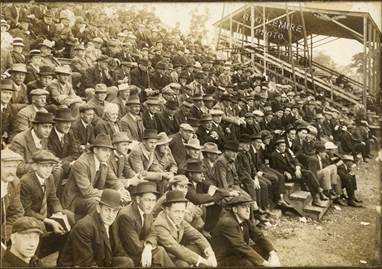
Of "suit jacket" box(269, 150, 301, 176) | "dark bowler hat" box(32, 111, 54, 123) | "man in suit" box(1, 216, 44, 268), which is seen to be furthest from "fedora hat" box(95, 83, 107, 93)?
"suit jacket" box(269, 150, 301, 176)

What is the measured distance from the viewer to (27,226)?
402cm

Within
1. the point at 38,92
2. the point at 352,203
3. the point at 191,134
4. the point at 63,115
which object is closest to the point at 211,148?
the point at 191,134

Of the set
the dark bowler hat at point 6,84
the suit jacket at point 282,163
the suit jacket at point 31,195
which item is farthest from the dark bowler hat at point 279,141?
the dark bowler hat at point 6,84

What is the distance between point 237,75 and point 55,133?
3.18 m

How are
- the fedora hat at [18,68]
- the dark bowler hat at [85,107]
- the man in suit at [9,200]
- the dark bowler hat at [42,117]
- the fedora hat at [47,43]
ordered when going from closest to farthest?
the man in suit at [9,200] < the dark bowler hat at [42,117] < the fedora hat at [18,68] < the dark bowler hat at [85,107] < the fedora hat at [47,43]

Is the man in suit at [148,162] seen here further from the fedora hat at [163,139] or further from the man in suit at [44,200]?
the man in suit at [44,200]

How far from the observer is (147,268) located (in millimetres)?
4539

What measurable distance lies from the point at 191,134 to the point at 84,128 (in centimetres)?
146

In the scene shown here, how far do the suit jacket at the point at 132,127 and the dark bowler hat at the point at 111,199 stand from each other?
1.21 m

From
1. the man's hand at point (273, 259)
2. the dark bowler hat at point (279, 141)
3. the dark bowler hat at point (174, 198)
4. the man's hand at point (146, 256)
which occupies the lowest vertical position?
the man's hand at point (273, 259)

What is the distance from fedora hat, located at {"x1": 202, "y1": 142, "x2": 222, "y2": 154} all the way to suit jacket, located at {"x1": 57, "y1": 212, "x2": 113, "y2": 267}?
1.89m

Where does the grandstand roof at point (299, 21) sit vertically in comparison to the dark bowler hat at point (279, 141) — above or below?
above

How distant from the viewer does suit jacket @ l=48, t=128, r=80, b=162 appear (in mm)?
4832

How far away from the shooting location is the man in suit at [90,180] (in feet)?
14.9
